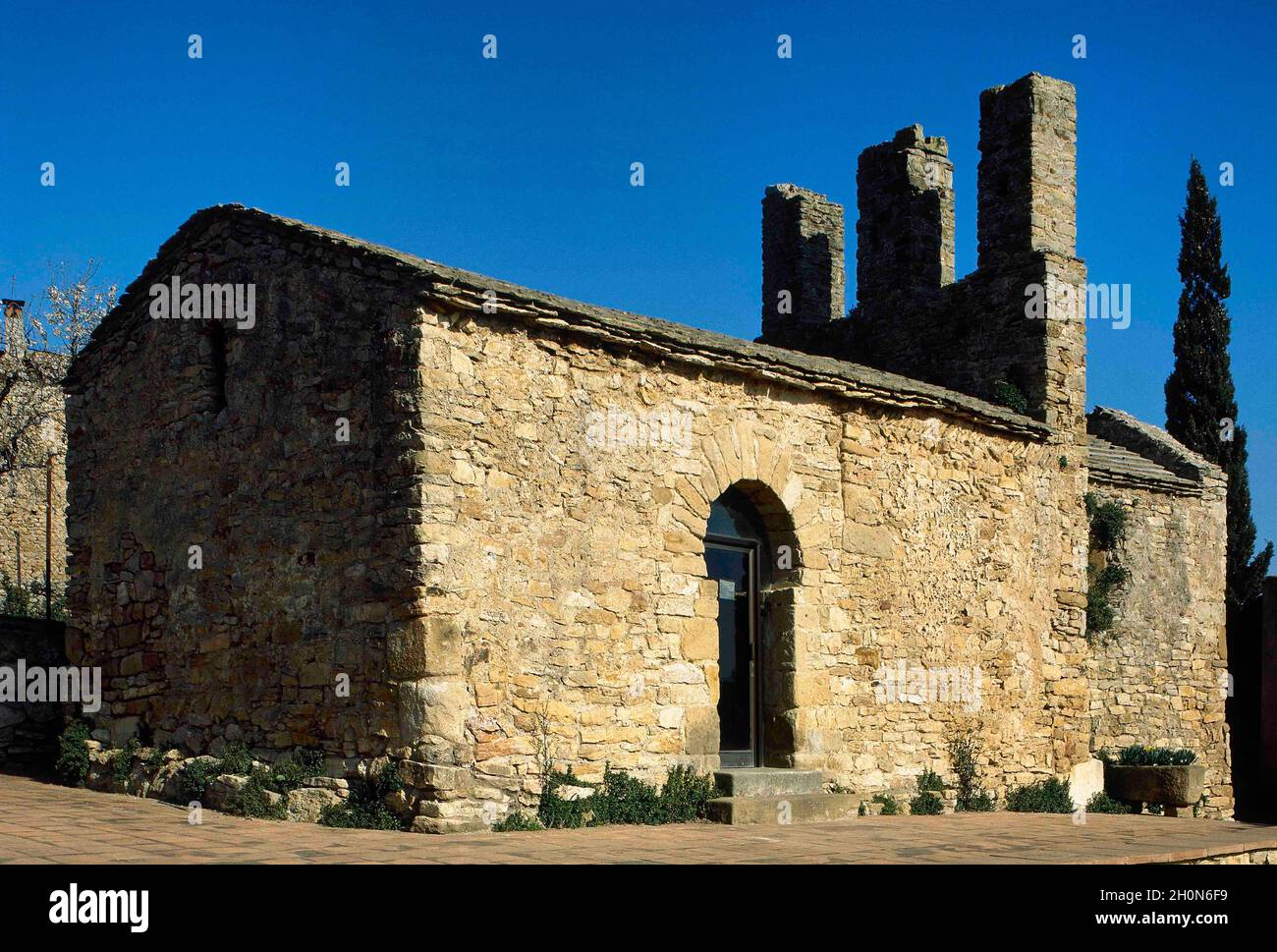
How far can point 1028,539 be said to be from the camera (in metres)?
14.3

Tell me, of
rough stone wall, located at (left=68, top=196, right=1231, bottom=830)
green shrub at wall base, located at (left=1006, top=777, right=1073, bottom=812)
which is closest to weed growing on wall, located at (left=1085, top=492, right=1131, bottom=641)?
green shrub at wall base, located at (left=1006, top=777, right=1073, bottom=812)

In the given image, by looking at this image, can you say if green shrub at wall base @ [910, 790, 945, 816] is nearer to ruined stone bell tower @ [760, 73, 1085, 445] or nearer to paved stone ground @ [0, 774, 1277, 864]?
paved stone ground @ [0, 774, 1277, 864]

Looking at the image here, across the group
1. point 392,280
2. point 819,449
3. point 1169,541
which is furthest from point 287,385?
point 1169,541

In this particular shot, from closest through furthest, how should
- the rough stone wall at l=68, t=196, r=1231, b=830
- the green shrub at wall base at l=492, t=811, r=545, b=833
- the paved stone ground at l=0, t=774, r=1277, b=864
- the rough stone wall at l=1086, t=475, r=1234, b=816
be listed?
the paved stone ground at l=0, t=774, r=1277, b=864 < the green shrub at wall base at l=492, t=811, r=545, b=833 < the rough stone wall at l=68, t=196, r=1231, b=830 < the rough stone wall at l=1086, t=475, r=1234, b=816

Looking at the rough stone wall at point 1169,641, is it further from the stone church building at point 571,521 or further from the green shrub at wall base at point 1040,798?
the green shrub at wall base at point 1040,798

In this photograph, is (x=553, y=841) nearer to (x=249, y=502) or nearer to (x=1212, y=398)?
(x=249, y=502)

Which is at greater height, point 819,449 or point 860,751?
point 819,449

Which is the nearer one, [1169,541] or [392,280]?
[392,280]

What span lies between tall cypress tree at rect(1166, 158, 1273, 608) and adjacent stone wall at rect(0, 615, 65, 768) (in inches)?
738

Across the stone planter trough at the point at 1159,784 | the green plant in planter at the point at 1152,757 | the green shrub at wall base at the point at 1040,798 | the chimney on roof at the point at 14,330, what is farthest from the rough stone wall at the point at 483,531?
the chimney on roof at the point at 14,330

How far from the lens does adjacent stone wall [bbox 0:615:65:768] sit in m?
12.5
